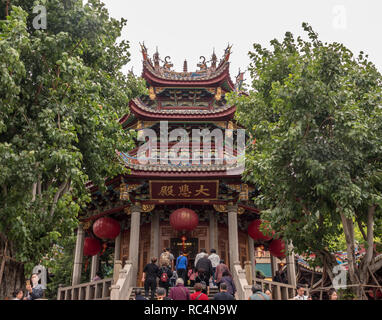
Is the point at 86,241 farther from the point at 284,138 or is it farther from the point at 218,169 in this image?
the point at 284,138

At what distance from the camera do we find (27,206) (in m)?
6.61

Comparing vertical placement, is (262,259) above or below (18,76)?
above

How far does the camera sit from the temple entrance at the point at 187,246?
14095mm

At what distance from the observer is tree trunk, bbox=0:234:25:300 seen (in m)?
6.87

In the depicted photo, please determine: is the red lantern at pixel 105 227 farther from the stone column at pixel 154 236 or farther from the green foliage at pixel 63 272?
the green foliage at pixel 63 272

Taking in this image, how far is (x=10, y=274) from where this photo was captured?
7.04 meters

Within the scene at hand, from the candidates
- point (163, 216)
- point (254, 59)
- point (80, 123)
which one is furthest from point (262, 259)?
point (80, 123)

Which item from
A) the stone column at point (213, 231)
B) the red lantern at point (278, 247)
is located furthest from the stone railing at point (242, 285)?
the red lantern at point (278, 247)

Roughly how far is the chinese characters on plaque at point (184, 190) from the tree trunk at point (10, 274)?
6474 mm

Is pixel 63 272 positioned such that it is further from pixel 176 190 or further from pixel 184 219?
pixel 184 219

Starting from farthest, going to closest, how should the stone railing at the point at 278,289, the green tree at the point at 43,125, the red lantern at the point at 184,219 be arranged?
the red lantern at the point at 184,219 < the stone railing at the point at 278,289 < the green tree at the point at 43,125

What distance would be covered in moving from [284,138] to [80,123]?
464cm

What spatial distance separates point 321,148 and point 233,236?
21.4 ft

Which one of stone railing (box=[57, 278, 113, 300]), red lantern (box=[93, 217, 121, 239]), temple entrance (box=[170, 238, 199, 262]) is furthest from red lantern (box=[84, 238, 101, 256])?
temple entrance (box=[170, 238, 199, 262])
